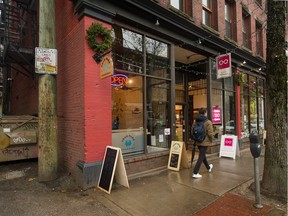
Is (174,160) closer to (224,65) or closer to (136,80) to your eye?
(136,80)

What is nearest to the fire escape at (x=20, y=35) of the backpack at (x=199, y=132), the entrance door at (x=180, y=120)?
the entrance door at (x=180, y=120)

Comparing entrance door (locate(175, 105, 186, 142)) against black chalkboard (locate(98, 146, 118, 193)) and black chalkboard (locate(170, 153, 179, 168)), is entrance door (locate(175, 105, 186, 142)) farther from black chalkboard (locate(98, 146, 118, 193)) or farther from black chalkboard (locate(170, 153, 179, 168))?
black chalkboard (locate(98, 146, 118, 193))

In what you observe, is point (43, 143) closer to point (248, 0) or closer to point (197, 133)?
point (197, 133)

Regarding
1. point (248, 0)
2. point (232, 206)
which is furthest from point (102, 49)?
point (248, 0)

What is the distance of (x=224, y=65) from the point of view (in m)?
8.98

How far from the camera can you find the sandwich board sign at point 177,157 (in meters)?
6.93

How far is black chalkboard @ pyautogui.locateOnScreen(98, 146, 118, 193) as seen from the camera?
202 inches

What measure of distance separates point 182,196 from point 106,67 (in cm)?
320

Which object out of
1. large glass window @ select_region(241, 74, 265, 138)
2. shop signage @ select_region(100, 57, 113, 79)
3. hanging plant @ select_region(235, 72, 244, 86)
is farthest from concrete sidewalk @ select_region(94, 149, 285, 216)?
large glass window @ select_region(241, 74, 265, 138)

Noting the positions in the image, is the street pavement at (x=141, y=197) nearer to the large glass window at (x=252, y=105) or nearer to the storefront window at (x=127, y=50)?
the storefront window at (x=127, y=50)

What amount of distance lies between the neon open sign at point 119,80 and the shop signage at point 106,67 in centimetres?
82

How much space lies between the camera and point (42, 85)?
5.86 metres

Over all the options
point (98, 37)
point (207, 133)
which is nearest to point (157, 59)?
point (98, 37)

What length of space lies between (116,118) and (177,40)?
11.7 ft
